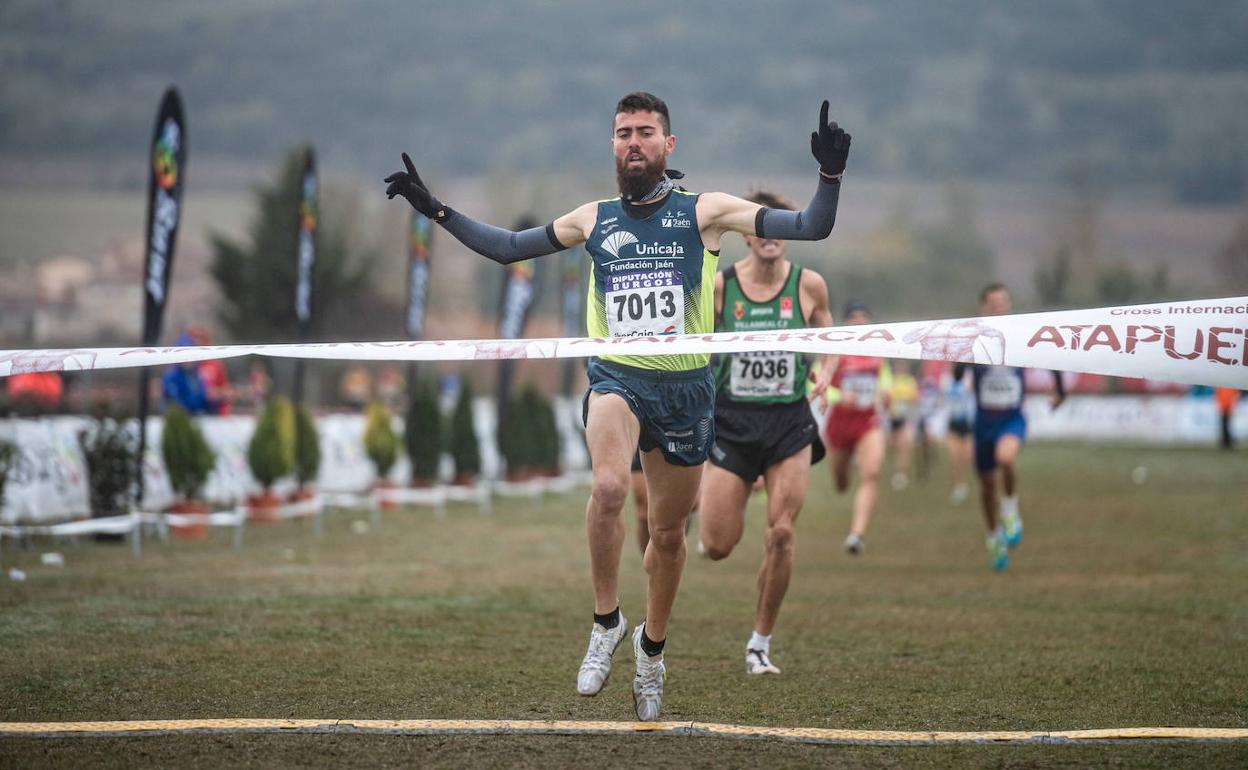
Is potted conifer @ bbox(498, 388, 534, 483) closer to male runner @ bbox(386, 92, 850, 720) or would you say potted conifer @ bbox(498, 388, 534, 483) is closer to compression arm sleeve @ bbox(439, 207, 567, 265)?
compression arm sleeve @ bbox(439, 207, 567, 265)

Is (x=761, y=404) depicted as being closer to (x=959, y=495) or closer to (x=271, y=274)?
(x=959, y=495)

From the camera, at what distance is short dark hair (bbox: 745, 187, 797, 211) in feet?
29.1

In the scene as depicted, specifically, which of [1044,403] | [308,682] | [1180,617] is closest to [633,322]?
[308,682]

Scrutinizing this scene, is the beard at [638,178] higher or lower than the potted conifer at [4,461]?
higher

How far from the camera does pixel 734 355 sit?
8875 millimetres

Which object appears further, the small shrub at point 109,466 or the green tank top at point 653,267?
the small shrub at point 109,466

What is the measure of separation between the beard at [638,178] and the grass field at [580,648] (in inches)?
Answer: 83.5

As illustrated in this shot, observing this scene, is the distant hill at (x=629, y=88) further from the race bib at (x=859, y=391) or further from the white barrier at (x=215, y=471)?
the race bib at (x=859, y=391)

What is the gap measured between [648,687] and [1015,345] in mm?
1972

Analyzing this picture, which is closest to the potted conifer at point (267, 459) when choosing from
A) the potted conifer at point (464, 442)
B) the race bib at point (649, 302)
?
the potted conifer at point (464, 442)

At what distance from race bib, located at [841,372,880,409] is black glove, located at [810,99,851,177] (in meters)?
9.04

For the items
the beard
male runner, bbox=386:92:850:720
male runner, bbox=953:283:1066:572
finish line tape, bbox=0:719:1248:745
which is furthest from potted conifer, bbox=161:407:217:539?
the beard

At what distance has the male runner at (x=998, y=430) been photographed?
1373 centimetres

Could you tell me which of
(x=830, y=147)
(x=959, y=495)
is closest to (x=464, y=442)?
(x=959, y=495)
